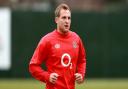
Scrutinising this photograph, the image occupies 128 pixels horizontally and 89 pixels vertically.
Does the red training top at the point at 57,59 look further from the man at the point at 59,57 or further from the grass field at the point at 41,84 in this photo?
the grass field at the point at 41,84

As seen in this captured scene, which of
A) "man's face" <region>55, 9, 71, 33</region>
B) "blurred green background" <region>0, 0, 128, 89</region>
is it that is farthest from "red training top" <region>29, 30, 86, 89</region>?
"blurred green background" <region>0, 0, 128, 89</region>

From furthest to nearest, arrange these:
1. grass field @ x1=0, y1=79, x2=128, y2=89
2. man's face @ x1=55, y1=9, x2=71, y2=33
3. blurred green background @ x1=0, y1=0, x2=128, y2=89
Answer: blurred green background @ x1=0, y1=0, x2=128, y2=89 → grass field @ x1=0, y1=79, x2=128, y2=89 → man's face @ x1=55, y1=9, x2=71, y2=33

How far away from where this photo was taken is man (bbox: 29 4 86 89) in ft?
32.7

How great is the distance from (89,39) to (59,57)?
14.7 metres

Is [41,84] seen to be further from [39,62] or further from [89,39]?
[39,62]

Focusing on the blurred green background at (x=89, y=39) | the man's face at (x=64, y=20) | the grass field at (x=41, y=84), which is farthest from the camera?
the blurred green background at (x=89, y=39)

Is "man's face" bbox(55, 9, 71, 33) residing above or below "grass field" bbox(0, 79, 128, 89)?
above

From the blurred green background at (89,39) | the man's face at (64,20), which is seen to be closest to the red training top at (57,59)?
the man's face at (64,20)

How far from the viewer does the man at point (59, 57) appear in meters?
9.98

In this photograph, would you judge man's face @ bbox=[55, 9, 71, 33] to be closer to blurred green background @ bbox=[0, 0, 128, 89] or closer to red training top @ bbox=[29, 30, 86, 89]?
red training top @ bbox=[29, 30, 86, 89]

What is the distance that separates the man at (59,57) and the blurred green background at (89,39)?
1405cm

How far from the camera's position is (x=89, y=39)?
81.1ft

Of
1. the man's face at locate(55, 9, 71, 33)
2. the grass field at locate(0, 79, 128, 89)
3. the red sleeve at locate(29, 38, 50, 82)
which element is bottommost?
the grass field at locate(0, 79, 128, 89)

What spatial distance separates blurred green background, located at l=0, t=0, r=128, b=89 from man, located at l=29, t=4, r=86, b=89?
46.1 feet
